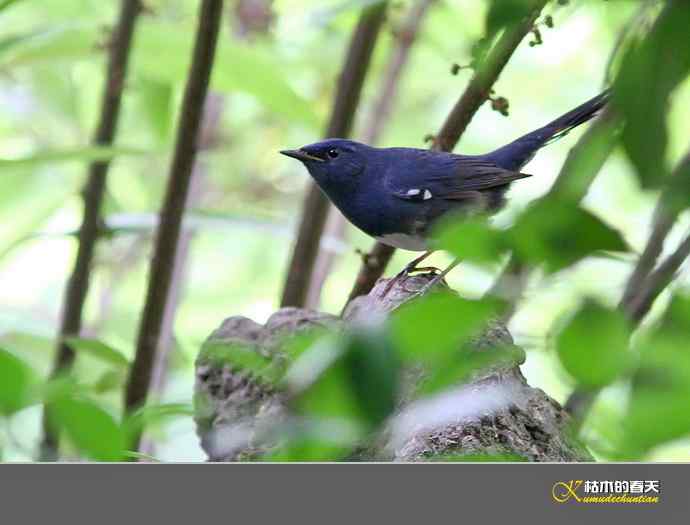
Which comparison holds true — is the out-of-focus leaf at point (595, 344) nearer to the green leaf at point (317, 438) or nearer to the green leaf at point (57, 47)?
the green leaf at point (317, 438)

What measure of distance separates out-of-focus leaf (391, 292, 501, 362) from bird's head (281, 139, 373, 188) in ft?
8.91

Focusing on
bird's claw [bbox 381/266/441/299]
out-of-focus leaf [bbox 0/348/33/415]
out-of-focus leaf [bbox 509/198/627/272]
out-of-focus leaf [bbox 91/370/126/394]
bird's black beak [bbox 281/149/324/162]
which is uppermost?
bird's black beak [bbox 281/149/324/162]

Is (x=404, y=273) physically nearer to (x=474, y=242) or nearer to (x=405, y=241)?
(x=405, y=241)

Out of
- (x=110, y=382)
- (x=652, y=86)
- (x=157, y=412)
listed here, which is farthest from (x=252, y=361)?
(x=110, y=382)

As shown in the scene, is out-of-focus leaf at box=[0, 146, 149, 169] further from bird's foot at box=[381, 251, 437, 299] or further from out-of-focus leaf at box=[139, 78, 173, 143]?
out-of-focus leaf at box=[139, 78, 173, 143]

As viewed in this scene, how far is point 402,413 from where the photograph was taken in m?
1.77

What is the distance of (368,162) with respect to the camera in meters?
3.57

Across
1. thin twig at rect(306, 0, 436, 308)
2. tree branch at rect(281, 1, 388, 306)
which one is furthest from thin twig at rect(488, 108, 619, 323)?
thin twig at rect(306, 0, 436, 308)

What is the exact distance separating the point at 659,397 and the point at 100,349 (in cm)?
230

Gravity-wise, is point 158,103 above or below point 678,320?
above

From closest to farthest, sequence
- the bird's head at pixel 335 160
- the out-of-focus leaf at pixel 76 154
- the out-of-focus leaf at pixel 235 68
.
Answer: the out-of-focus leaf at pixel 76 154 → the out-of-focus leaf at pixel 235 68 → the bird's head at pixel 335 160

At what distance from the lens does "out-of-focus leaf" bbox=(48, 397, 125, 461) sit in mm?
891

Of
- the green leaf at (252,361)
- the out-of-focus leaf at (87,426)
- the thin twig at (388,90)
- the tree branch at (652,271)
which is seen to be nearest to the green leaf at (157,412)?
the green leaf at (252,361)

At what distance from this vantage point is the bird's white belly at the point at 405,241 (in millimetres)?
3031
